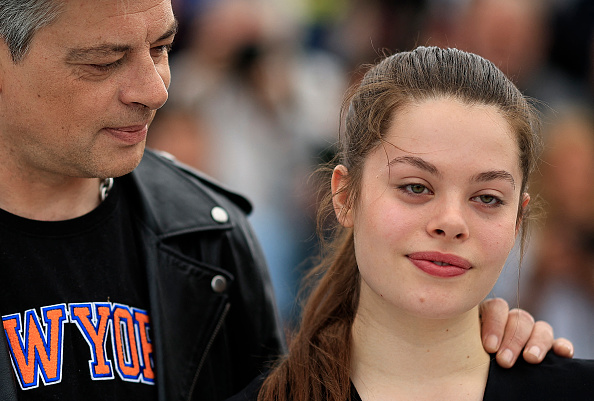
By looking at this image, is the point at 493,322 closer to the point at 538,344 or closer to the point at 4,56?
the point at 538,344

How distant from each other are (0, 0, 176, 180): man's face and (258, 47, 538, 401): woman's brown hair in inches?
23.2

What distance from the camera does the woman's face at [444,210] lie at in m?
1.94

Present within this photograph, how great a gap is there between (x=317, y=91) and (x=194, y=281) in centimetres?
278

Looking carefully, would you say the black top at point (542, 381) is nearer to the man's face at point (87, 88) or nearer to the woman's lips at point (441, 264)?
the woman's lips at point (441, 264)

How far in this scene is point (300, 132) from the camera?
5.04 metres

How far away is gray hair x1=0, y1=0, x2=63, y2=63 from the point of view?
215 cm

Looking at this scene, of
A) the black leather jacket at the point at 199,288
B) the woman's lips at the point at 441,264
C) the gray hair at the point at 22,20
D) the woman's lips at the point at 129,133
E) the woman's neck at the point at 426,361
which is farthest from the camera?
the black leather jacket at the point at 199,288

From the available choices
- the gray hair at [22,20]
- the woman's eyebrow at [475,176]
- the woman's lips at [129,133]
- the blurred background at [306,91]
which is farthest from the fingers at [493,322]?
the blurred background at [306,91]

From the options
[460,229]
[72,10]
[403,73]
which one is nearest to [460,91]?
[403,73]

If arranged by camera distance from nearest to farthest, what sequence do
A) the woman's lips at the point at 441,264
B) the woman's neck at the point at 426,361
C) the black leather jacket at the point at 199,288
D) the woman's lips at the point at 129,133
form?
the woman's lips at the point at 441,264, the woman's neck at the point at 426,361, the woman's lips at the point at 129,133, the black leather jacket at the point at 199,288

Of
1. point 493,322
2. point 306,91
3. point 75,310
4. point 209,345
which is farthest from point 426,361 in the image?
point 306,91

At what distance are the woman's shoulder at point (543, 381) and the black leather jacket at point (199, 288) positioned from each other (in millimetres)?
903

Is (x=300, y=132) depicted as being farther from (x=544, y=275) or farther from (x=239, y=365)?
(x=239, y=365)

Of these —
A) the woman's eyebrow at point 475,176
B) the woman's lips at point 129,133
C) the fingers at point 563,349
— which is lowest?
the fingers at point 563,349
